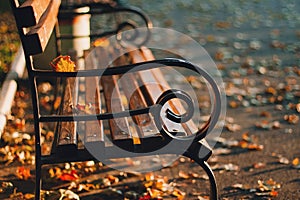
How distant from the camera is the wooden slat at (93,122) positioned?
271 cm

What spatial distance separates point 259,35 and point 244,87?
100.0 inches

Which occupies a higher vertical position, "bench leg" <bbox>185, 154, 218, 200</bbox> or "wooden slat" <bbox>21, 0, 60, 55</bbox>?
"wooden slat" <bbox>21, 0, 60, 55</bbox>

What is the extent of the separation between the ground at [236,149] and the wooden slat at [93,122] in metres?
0.59

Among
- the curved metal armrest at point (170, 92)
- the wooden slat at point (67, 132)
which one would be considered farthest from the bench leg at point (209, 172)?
the wooden slat at point (67, 132)

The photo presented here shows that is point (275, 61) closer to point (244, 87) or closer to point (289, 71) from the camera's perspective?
point (289, 71)

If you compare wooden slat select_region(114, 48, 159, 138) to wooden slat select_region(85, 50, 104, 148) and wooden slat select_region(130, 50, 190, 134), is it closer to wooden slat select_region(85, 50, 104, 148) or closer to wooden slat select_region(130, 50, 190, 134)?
wooden slat select_region(130, 50, 190, 134)

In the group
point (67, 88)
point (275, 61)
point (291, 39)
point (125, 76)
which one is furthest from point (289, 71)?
point (67, 88)

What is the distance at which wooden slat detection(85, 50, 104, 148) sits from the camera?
2709 mm

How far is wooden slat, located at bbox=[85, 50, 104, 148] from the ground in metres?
0.59

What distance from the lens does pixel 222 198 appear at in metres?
3.38

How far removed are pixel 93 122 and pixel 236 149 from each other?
160 cm

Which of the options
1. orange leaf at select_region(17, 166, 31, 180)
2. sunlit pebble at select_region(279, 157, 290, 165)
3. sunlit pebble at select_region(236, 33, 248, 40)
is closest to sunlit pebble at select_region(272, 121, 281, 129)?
sunlit pebble at select_region(279, 157, 290, 165)

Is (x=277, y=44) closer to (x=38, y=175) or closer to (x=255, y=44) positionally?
(x=255, y=44)

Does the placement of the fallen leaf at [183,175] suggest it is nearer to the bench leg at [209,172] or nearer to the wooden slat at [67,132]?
the bench leg at [209,172]
